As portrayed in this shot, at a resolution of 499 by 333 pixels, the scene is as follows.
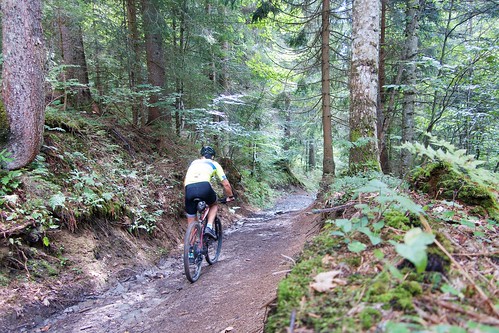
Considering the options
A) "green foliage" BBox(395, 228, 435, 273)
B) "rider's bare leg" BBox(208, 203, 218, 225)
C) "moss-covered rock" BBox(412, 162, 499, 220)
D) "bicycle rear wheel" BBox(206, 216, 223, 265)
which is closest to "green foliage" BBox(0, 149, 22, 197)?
"rider's bare leg" BBox(208, 203, 218, 225)

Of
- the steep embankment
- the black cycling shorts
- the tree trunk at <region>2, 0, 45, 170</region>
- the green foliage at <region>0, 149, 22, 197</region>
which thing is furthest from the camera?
the black cycling shorts

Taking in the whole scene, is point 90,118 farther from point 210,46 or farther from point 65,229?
point 210,46

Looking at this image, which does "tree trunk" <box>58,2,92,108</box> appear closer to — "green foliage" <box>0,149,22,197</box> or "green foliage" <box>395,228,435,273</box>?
"green foliage" <box>0,149,22,197</box>

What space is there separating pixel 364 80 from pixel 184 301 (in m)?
5.11

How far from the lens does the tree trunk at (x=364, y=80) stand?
555cm

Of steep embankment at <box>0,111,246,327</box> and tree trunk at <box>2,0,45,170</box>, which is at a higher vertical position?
tree trunk at <box>2,0,45,170</box>

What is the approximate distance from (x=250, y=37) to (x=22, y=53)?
37.4ft

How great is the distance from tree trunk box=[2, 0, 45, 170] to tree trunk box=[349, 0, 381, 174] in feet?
19.0

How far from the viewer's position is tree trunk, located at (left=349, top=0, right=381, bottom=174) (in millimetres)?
5547

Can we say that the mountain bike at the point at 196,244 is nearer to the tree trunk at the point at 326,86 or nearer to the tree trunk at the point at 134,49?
the tree trunk at the point at 326,86

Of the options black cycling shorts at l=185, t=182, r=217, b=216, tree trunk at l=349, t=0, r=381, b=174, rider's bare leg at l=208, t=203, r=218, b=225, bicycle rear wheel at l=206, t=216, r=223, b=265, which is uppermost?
tree trunk at l=349, t=0, r=381, b=174

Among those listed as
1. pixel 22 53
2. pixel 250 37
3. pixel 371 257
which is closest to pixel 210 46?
pixel 250 37

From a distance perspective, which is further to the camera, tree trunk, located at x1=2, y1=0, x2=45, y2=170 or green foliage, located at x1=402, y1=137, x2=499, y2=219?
tree trunk, located at x1=2, y1=0, x2=45, y2=170

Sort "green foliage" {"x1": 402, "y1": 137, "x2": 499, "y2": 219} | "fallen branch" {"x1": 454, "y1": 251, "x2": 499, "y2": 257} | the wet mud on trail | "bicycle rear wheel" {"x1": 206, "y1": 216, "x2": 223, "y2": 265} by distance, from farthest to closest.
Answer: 1. "bicycle rear wheel" {"x1": 206, "y1": 216, "x2": 223, "y2": 265}
2. the wet mud on trail
3. "green foliage" {"x1": 402, "y1": 137, "x2": 499, "y2": 219}
4. "fallen branch" {"x1": 454, "y1": 251, "x2": 499, "y2": 257}
